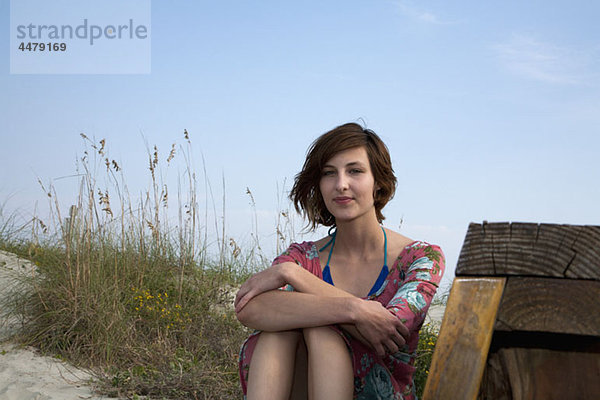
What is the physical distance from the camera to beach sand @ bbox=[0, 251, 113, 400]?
3672mm

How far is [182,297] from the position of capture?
17.0ft

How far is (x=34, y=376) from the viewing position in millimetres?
4059

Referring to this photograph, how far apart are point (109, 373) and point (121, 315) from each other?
50 centimetres

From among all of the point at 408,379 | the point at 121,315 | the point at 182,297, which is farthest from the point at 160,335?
the point at 408,379

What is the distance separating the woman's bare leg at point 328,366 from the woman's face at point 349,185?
2.02 ft

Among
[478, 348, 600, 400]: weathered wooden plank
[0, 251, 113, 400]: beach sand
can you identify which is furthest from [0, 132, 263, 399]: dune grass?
[478, 348, 600, 400]: weathered wooden plank

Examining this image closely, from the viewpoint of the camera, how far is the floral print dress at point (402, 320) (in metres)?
2.15

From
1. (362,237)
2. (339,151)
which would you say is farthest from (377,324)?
(339,151)

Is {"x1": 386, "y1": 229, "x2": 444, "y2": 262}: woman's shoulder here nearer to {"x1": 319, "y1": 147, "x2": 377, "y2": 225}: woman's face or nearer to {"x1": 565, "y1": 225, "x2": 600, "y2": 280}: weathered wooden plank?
{"x1": 319, "y1": 147, "x2": 377, "y2": 225}: woman's face

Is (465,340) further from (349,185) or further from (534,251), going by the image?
(349,185)

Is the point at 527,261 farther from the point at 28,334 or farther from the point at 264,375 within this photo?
the point at 28,334

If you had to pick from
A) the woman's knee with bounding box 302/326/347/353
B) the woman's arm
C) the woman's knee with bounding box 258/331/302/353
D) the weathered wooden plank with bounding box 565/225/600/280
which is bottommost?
the woman's knee with bounding box 258/331/302/353

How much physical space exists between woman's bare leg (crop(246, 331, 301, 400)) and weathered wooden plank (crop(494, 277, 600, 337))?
4.36 ft

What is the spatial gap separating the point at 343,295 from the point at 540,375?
4.16ft
